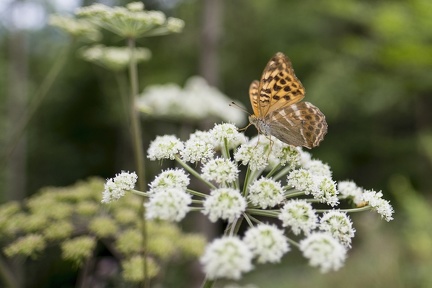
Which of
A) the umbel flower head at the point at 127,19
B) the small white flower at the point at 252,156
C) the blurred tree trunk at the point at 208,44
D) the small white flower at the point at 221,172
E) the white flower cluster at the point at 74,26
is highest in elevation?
the blurred tree trunk at the point at 208,44

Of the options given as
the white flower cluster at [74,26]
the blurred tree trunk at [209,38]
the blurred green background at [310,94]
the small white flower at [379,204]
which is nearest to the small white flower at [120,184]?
the small white flower at [379,204]

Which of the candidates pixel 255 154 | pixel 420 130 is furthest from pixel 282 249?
pixel 420 130

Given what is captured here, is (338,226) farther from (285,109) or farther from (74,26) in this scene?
(74,26)

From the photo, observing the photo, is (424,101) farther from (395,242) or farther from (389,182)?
(395,242)

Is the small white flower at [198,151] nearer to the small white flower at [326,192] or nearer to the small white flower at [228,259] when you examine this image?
the small white flower at [326,192]

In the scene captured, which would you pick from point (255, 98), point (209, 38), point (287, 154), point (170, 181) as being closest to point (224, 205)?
point (170, 181)

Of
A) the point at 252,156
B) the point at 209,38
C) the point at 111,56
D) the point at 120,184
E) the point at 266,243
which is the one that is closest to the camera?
the point at 266,243

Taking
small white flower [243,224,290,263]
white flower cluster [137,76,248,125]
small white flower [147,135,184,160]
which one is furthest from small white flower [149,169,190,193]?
white flower cluster [137,76,248,125]
